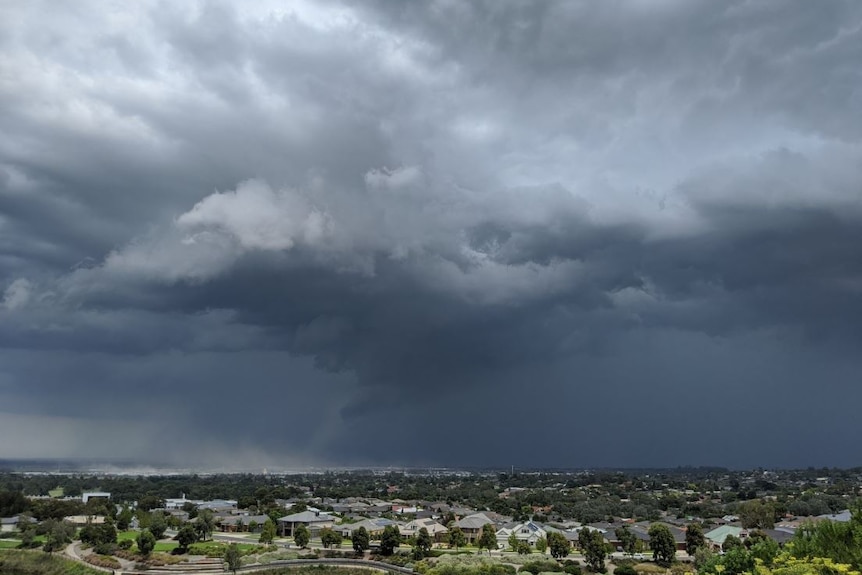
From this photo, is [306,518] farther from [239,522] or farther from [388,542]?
[388,542]

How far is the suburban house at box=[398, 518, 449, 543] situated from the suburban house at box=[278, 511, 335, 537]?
11.6 metres

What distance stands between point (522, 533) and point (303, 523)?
3027 cm

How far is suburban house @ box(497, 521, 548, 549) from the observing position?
83.8m

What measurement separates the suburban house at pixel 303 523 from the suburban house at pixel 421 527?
11573mm

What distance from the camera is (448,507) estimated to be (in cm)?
12069

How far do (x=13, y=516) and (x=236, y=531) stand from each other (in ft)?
112

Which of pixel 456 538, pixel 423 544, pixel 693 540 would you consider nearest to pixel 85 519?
pixel 423 544

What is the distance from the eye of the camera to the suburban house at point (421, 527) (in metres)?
87.2

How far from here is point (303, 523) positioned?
310 ft

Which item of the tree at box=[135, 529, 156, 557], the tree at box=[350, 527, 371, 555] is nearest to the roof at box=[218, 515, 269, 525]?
the tree at box=[135, 529, 156, 557]

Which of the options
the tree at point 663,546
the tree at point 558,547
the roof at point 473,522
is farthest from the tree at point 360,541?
the tree at point 663,546

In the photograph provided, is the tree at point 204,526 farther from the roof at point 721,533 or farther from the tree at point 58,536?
the roof at point 721,533

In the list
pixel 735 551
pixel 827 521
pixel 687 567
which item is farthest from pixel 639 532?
pixel 827 521

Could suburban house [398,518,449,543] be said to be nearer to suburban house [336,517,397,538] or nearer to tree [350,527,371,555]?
suburban house [336,517,397,538]
